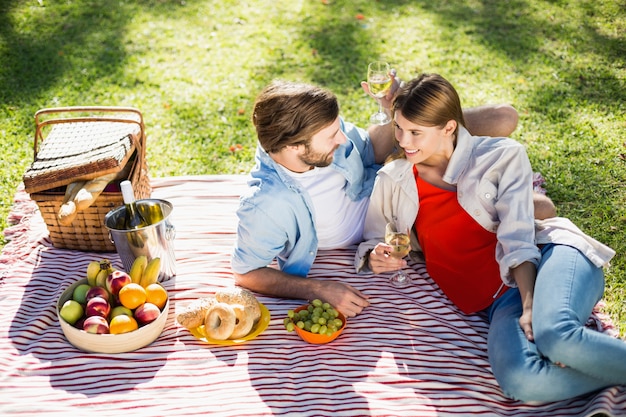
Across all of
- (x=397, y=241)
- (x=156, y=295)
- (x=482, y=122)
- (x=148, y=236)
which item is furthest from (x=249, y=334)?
(x=482, y=122)

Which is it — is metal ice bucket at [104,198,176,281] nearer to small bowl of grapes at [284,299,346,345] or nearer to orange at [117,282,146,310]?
orange at [117,282,146,310]

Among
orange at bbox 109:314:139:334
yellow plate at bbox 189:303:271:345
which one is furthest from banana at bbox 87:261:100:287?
yellow plate at bbox 189:303:271:345

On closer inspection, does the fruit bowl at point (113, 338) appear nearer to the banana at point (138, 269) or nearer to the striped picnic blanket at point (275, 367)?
the striped picnic blanket at point (275, 367)

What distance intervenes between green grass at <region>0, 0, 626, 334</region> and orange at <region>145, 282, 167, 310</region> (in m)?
2.17

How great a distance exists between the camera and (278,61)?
736 cm

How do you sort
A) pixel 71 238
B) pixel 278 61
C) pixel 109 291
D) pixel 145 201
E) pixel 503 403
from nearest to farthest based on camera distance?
pixel 503 403
pixel 109 291
pixel 145 201
pixel 71 238
pixel 278 61

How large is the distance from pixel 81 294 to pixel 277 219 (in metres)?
1.22

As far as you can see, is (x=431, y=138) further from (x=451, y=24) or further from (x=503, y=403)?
(x=451, y=24)

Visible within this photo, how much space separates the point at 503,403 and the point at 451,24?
19.1 ft

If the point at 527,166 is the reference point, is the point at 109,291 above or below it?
below

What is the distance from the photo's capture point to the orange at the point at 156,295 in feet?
11.8

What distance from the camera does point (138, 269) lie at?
12.3 feet

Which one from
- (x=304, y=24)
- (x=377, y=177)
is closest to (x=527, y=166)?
(x=377, y=177)

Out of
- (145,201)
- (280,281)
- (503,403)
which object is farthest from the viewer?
(145,201)
